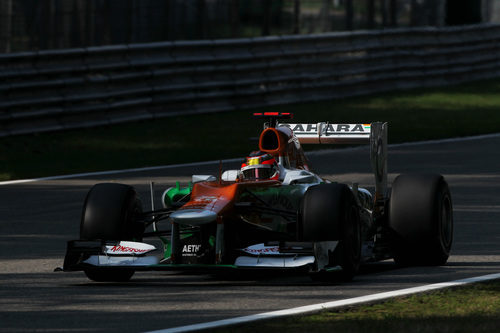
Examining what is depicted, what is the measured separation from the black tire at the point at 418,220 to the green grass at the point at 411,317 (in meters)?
1.40

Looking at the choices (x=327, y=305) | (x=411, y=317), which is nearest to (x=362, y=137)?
(x=327, y=305)

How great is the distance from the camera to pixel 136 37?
72.8 feet

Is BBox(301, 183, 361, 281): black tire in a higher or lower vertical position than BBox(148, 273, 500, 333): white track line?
higher

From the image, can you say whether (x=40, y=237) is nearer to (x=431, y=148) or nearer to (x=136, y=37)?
(x=431, y=148)

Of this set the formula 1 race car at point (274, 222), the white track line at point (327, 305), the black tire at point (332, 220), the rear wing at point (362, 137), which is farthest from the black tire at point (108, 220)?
the rear wing at point (362, 137)

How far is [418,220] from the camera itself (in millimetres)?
9641

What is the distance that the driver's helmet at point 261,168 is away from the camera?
9703mm

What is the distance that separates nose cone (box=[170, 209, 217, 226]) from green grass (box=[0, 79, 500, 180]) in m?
8.05

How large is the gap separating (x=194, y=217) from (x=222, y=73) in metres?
14.7

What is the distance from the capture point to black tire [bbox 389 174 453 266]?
9.60 meters

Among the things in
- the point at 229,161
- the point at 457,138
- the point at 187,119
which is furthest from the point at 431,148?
the point at 187,119

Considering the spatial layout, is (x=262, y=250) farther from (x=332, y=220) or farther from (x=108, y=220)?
(x=108, y=220)

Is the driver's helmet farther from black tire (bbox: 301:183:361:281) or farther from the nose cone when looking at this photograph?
the nose cone

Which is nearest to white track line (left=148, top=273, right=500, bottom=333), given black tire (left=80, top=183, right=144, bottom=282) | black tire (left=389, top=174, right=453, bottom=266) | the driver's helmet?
black tire (left=389, top=174, right=453, bottom=266)
